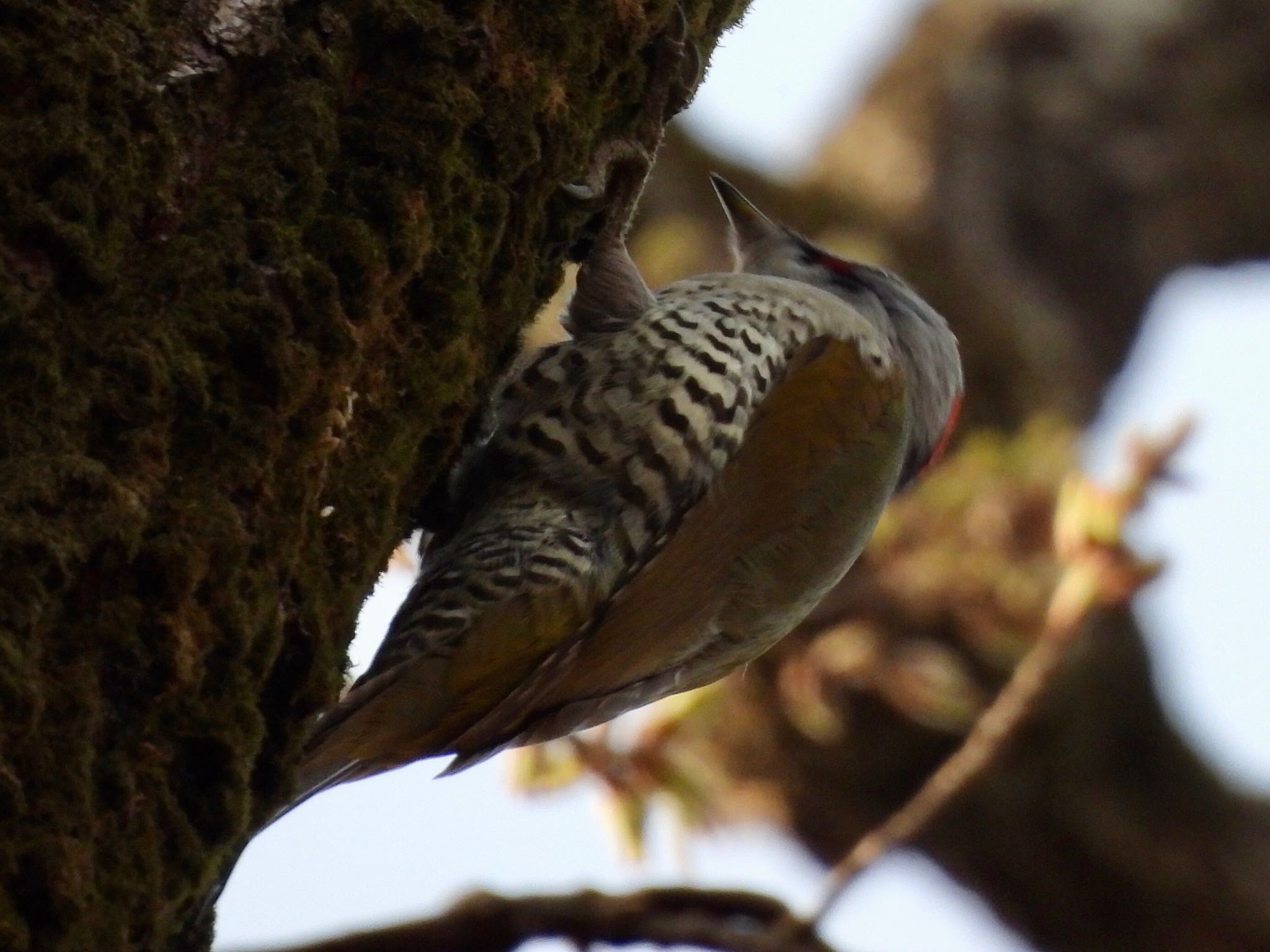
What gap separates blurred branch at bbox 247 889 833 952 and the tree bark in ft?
5.93

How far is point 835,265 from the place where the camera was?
13.6 feet

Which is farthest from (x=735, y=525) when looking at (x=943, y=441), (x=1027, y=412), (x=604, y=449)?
(x=1027, y=412)

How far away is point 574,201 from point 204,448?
3.33ft

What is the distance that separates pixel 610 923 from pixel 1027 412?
16.8ft

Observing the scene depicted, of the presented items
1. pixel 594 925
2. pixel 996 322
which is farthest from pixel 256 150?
pixel 996 322

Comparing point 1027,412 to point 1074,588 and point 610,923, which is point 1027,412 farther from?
point 610,923

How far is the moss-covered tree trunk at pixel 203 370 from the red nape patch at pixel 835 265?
Answer: 6.01 feet

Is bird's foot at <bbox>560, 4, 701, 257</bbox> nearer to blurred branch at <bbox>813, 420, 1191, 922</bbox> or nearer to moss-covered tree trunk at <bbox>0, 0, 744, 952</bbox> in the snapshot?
moss-covered tree trunk at <bbox>0, 0, 744, 952</bbox>

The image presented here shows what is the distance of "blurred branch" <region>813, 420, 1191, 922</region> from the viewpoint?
3.62 metres

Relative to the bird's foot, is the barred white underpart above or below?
below

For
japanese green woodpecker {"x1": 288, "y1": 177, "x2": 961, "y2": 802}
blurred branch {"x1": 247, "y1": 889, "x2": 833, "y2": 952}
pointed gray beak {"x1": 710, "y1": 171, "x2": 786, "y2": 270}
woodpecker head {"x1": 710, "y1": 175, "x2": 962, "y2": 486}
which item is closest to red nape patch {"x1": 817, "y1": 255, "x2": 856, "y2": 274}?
woodpecker head {"x1": 710, "y1": 175, "x2": 962, "y2": 486}

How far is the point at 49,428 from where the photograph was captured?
1708 mm

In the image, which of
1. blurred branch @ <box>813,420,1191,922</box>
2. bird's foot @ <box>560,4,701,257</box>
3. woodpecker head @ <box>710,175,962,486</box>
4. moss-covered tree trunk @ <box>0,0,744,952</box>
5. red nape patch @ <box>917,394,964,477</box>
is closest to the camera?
moss-covered tree trunk @ <box>0,0,744,952</box>

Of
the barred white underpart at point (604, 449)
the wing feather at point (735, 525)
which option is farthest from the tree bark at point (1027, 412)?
the barred white underpart at point (604, 449)
